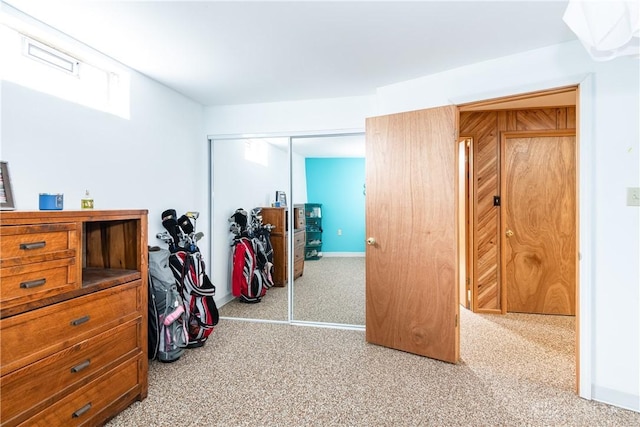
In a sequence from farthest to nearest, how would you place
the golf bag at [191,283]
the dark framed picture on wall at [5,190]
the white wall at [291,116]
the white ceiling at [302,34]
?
the white wall at [291,116] < the golf bag at [191,283] < the white ceiling at [302,34] < the dark framed picture on wall at [5,190]

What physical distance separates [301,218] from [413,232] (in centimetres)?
130

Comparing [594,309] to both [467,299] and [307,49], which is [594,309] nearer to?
[467,299]

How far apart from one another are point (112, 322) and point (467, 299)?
3.36 m

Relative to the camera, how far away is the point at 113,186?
241 centimetres

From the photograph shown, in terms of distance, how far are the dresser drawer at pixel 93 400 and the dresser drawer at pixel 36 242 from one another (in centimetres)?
68

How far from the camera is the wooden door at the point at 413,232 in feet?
7.98

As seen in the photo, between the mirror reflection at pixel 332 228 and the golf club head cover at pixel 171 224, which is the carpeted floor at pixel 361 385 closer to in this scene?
the mirror reflection at pixel 332 228

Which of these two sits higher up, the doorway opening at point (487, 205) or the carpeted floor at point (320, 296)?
the doorway opening at point (487, 205)

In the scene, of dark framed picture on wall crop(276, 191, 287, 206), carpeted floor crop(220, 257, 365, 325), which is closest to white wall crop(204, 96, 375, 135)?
dark framed picture on wall crop(276, 191, 287, 206)

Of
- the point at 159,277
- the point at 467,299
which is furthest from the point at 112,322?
the point at 467,299

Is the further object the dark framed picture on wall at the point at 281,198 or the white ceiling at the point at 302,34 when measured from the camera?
the dark framed picture on wall at the point at 281,198

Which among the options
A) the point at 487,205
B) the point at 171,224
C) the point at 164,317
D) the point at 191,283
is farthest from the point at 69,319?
the point at 487,205

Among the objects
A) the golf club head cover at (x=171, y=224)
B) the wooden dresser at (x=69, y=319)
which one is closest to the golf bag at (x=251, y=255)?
the golf club head cover at (x=171, y=224)

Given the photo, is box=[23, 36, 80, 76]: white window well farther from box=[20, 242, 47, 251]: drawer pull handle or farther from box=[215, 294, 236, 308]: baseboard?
box=[215, 294, 236, 308]: baseboard
